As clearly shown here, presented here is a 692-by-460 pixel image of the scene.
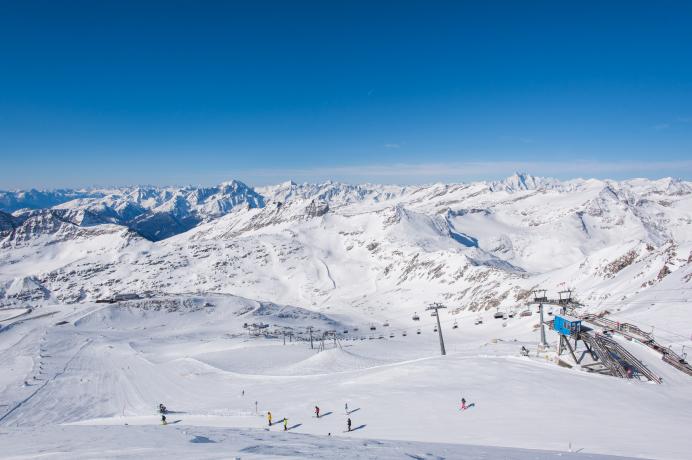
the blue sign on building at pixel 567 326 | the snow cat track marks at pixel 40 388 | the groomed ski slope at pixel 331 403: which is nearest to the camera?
the groomed ski slope at pixel 331 403

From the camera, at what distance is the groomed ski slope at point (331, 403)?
22.0m

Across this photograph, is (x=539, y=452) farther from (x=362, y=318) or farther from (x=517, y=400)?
(x=362, y=318)

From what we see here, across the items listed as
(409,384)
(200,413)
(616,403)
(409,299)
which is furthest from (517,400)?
(409,299)

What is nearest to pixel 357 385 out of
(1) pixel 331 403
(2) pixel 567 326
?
(1) pixel 331 403

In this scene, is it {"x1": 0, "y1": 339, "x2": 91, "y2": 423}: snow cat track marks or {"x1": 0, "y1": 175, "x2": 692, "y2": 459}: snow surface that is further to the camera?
{"x1": 0, "y1": 339, "x2": 91, "y2": 423}: snow cat track marks

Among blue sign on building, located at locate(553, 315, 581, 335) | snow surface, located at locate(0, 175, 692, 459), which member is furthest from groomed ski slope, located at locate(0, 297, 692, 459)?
blue sign on building, located at locate(553, 315, 581, 335)

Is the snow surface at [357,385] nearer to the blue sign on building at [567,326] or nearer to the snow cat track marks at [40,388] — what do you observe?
the snow cat track marks at [40,388]

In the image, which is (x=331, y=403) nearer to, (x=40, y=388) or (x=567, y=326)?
(x=567, y=326)

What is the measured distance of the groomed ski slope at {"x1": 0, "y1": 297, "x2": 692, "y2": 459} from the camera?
2202 cm

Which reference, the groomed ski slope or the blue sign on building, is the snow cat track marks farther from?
the blue sign on building

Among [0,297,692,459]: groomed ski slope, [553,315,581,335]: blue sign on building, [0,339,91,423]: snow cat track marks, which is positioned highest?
[553,315,581,335]: blue sign on building

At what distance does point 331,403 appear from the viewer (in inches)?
1468

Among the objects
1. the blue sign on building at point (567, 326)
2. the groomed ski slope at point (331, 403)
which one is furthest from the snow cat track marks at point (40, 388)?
the blue sign on building at point (567, 326)

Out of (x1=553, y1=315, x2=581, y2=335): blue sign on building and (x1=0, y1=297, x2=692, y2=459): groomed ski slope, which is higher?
(x1=553, y1=315, x2=581, y2=335): blue sign on building
